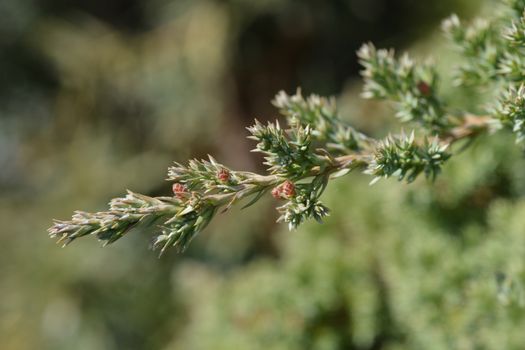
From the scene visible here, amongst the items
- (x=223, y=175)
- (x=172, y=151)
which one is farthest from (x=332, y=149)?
(x=172, y=151)

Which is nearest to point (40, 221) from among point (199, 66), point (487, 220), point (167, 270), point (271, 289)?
point (167, 270)

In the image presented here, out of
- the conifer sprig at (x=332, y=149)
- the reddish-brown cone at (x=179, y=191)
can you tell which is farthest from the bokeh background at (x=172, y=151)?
the reddish-brown cone at (x=179, y=191)

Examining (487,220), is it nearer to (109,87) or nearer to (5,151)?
(109,87)

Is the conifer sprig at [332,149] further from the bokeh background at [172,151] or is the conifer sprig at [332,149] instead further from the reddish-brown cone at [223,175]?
the bokeh background at [172,151]

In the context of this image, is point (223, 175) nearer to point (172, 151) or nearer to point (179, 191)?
point (179, 191)

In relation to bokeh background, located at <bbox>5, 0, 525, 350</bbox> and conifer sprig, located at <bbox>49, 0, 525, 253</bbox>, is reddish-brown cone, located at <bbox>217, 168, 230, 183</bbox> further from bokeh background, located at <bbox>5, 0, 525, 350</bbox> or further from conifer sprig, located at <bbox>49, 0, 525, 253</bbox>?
bokeh background, located at <bbox>5, 0, 525, 350</bbox>
